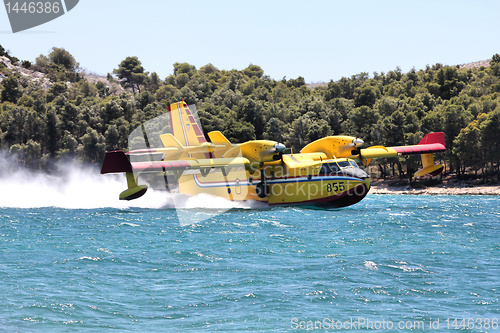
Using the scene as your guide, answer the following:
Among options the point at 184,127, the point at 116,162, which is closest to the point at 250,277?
the point at 116,162

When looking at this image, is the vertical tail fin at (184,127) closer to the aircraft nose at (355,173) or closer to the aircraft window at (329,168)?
the aircraft window at (329,168)

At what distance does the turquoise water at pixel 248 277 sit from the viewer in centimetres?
912

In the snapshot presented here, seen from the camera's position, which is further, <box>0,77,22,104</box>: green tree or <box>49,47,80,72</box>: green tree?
<box>49,47,80,72</box>: green tree

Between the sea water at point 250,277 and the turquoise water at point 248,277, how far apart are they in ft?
0.12

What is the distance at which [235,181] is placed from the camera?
2980 cm

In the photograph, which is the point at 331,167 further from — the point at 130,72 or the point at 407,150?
the point at 130,72

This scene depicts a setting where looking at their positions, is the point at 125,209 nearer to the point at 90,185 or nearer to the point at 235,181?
the point at 235,181

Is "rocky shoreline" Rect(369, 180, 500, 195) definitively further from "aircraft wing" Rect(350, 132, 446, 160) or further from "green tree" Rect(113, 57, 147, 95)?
"green tree" Rect(113, 57, 147, 95)

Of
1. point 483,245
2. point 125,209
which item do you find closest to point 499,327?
point 483,245

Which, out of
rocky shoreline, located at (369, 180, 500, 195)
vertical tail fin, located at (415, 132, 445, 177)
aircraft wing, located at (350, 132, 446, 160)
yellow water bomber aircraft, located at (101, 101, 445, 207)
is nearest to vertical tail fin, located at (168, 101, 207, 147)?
yellow water bomber aircraft, located at (101, 101, 445, 207)

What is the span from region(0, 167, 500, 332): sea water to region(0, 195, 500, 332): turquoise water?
0.04 meters

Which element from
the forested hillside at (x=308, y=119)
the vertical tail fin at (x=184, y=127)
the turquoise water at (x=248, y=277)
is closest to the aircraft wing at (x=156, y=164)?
the turquoise water at (x=248, y=277)

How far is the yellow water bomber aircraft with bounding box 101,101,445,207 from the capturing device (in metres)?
27.1

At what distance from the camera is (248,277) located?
12055mm
